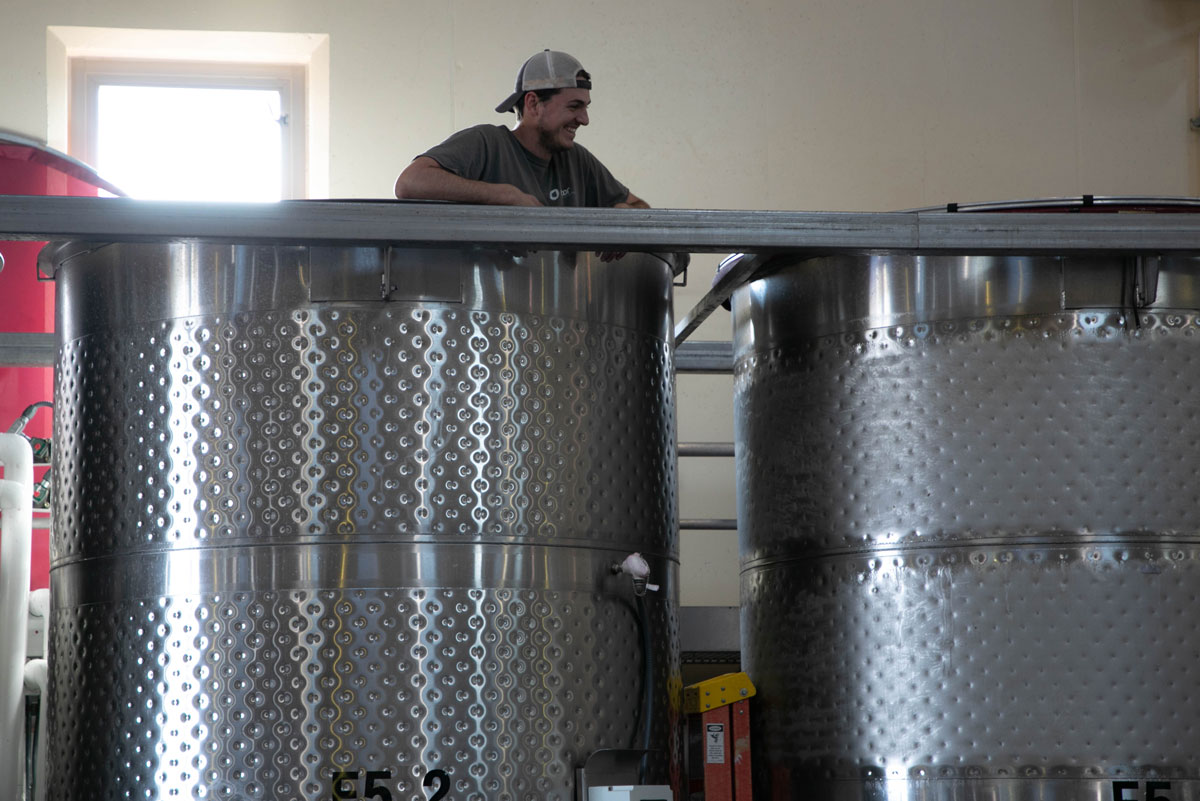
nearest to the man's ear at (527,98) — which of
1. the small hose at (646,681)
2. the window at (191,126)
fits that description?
the small hose at (646,681)

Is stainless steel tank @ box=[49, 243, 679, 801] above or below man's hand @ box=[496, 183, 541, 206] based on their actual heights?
below

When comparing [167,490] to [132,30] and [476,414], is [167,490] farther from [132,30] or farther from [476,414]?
[132,30]

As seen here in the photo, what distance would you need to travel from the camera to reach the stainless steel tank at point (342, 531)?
10.8ft

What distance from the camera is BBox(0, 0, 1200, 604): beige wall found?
7277mm

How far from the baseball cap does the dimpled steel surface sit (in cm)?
96

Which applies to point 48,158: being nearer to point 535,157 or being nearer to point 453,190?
point 535,157

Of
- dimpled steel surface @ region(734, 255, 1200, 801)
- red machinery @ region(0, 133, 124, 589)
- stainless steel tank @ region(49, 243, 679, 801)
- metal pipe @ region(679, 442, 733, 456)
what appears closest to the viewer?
stainless steel tank @ region(49, 243, 679, 801)

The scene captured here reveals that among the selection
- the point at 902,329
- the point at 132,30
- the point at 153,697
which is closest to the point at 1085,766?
the point at 902,329

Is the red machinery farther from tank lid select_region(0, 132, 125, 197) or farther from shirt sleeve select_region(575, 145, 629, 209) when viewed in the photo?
shirt sleeve select_region(575, 145, 629, 209)

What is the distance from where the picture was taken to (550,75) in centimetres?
414

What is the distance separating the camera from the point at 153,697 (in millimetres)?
3367

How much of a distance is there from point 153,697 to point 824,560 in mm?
1772

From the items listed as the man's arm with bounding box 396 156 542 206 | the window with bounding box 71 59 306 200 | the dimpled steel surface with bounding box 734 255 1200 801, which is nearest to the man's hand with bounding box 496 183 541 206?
the man's arm with bounding box 396 156 542 206

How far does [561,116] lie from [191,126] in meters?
3.95
